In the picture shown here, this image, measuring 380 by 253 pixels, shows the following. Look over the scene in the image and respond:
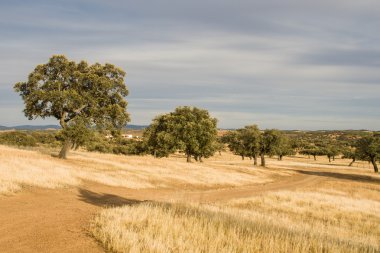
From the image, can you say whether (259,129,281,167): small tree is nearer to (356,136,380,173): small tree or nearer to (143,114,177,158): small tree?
(356,136,380,173): small tree

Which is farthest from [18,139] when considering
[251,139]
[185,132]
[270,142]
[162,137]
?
[270,142]

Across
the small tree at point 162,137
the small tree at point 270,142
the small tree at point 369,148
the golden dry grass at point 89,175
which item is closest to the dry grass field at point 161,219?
the golden dry grass at point 89,175

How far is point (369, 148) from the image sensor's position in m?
79.9

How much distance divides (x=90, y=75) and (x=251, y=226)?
98.0ft

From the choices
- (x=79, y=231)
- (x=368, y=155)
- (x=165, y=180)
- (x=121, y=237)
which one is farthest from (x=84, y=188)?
(x=368, y=155)

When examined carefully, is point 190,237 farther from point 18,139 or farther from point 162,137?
point 18,139

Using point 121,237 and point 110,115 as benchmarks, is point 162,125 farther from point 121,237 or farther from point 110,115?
point 121,237

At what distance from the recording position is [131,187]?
30.6 m

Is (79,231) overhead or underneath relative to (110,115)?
underneath

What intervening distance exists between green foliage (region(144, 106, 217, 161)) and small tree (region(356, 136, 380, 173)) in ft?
117

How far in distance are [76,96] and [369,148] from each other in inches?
2641

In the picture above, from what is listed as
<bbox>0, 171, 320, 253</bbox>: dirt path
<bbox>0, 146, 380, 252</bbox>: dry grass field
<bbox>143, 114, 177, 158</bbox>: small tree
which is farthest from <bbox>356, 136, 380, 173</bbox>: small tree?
<bbox>0, 171, 320, 253</bbox>: dirt path

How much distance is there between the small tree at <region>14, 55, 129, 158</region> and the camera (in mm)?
37219

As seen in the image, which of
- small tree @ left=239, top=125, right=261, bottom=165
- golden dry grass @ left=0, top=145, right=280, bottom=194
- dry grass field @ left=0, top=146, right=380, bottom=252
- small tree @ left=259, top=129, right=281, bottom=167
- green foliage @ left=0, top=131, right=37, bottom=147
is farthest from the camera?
green foliage @ left=0, top=131, right=37, bottom=147
